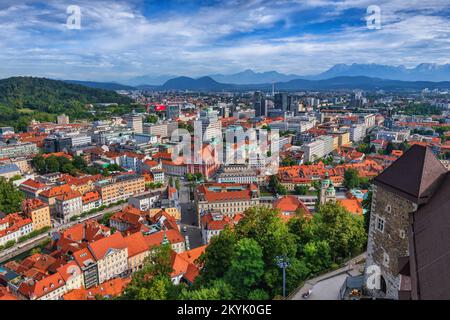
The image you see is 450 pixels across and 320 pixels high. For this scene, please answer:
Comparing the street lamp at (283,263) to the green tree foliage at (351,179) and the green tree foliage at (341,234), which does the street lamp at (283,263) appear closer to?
the green tree foliage at (341,234)

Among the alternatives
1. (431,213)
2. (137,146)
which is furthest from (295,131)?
(431,213)

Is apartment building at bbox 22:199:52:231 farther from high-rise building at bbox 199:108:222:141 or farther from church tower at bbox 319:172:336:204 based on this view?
high-rise building at bbox 199:108:222:141

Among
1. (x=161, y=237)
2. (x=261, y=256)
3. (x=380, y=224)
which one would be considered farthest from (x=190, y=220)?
(x=380, y=224)

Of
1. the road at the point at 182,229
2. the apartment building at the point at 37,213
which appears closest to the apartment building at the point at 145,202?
the road at the point at 182,229

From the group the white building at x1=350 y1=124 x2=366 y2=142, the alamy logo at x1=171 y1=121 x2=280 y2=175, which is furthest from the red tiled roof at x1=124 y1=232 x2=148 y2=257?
the white building at x1=350 y1=124 x2=366 y2=142

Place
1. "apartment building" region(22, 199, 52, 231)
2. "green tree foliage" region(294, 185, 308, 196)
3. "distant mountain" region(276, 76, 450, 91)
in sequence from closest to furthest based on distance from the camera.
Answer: "apartment building" region(22, 199, 52, 231) → "green tree foliage" region(294, 185, 308, 196) → "distant mountain" region(276, 76, 450, 91)

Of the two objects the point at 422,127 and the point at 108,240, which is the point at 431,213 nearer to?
the point at 108,240
